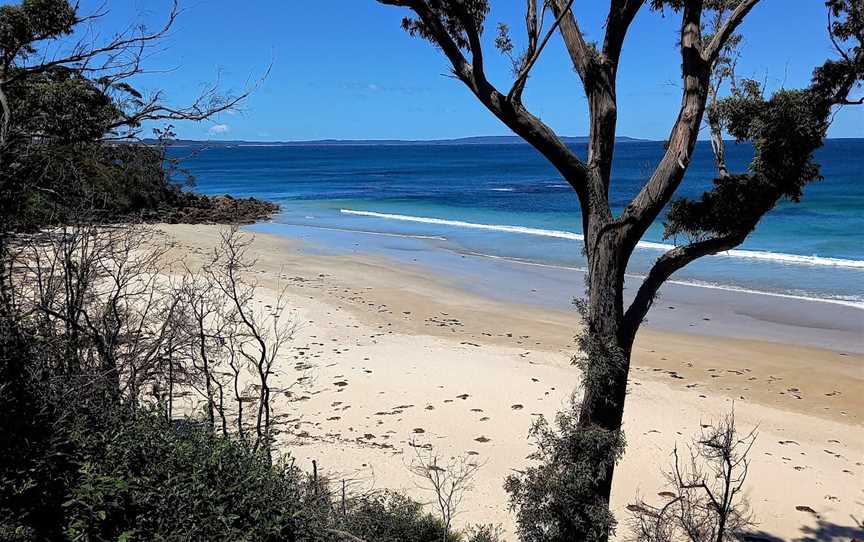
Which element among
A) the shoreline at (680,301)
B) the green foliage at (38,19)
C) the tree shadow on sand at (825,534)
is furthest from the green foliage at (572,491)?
the shoreline at (680,301)

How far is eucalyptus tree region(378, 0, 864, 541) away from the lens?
4.96 metres

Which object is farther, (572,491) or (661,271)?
(661,271)

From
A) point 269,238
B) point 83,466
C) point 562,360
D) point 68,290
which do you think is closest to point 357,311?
point 562,360

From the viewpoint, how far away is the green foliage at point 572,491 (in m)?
4.91

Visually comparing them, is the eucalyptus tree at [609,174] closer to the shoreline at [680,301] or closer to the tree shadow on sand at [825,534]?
the tree shadow on sand at [825,534]

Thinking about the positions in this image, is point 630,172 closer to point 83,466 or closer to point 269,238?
point 269,238

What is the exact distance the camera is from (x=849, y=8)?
207 inches

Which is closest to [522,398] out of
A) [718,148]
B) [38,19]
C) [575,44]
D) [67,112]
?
[718,148]

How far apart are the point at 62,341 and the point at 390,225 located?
29753 mm

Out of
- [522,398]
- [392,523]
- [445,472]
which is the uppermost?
[522,398]

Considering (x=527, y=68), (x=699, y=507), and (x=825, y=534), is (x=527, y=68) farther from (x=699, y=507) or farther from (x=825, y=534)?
(x=825, y=534)

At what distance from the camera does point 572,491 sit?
16.1 feet

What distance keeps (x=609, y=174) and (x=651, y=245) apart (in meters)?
23.2

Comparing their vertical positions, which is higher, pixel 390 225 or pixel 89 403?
pixel 390 225
